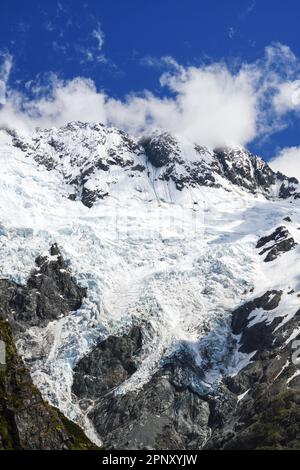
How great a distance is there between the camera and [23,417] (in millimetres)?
168250

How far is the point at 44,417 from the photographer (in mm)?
173625

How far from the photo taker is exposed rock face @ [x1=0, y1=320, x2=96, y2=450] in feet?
538

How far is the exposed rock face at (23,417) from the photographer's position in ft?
538

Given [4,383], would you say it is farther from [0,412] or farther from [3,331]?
[3,331]
